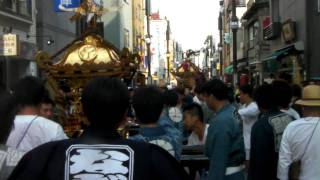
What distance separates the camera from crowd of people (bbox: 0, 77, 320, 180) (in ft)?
9.22

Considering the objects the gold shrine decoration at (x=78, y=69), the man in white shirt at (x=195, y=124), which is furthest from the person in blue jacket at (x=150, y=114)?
the gold shrine decoration at (x=78, y=69)

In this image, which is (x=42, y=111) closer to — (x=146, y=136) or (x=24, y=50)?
(x=146, y=136)

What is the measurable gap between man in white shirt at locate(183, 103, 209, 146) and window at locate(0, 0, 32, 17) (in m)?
19.7

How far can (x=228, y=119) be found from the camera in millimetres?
5516

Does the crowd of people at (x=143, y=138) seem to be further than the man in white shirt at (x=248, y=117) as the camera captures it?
Answer: No

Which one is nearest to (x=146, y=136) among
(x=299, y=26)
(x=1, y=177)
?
(x=1, y=177)

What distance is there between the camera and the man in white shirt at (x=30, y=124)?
448cm

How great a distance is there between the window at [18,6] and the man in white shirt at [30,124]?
872 inches

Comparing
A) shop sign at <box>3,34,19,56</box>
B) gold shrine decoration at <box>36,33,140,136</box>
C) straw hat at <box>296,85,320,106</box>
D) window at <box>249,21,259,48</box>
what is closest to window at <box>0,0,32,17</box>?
shop sign at <box>3,34,19,56</box>

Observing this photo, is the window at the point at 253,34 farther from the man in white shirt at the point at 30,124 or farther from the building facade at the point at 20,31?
the man in white shirt at the point at 30,124

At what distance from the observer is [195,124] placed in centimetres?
750

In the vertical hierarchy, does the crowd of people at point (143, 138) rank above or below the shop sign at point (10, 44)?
below

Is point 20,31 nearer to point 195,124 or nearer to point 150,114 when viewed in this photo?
point 195,124

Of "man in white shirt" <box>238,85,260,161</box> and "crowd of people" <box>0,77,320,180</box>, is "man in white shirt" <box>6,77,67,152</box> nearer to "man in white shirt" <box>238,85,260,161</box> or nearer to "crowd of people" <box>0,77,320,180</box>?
"crowd of people" <box>0,77,320,180</box>
